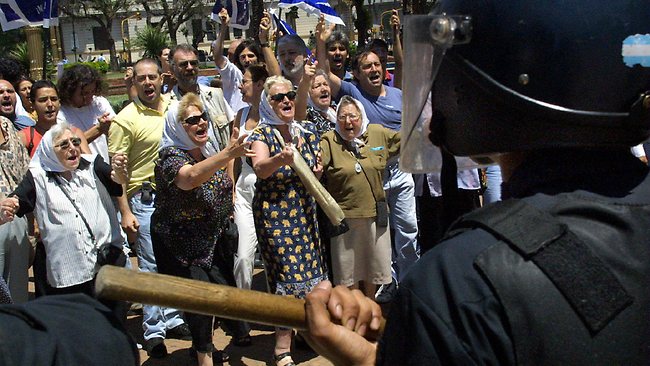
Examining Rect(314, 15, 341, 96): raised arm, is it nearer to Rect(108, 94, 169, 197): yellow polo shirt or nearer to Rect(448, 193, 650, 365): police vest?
Rect(108, 94, 169, 197): yellow polo shirt

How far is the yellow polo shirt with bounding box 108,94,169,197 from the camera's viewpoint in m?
Result: 5.99

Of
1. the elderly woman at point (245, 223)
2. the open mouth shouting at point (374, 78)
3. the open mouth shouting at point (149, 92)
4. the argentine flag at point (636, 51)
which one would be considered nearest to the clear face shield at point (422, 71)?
the argentine flag at point (636, 51)

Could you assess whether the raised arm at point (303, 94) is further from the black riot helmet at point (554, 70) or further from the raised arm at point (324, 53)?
the black riot helmet at point (554, 70)

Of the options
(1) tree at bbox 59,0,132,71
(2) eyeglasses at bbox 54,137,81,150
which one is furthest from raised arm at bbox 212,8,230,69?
(1) tree at bbox 59,0,132,71

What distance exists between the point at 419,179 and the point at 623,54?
A: 5.01 metres

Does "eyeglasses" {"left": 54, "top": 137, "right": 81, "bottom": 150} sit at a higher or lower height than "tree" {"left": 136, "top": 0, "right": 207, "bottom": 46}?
lower

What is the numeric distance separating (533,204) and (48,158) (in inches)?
160

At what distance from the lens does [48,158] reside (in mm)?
4934

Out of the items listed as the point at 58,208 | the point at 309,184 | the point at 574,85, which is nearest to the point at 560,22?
the point at 574,85

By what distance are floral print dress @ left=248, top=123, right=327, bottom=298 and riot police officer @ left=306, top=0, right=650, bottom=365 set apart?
336 cm

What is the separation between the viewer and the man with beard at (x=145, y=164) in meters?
5.66

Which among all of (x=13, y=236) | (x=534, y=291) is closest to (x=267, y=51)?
(x=13, y=236)

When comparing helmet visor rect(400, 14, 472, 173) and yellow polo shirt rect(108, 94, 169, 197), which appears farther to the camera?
yellow polo shirt rect(108, 94, 169, 197)

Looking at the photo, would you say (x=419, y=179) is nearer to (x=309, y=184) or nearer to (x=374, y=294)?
(x=374, y=294)
